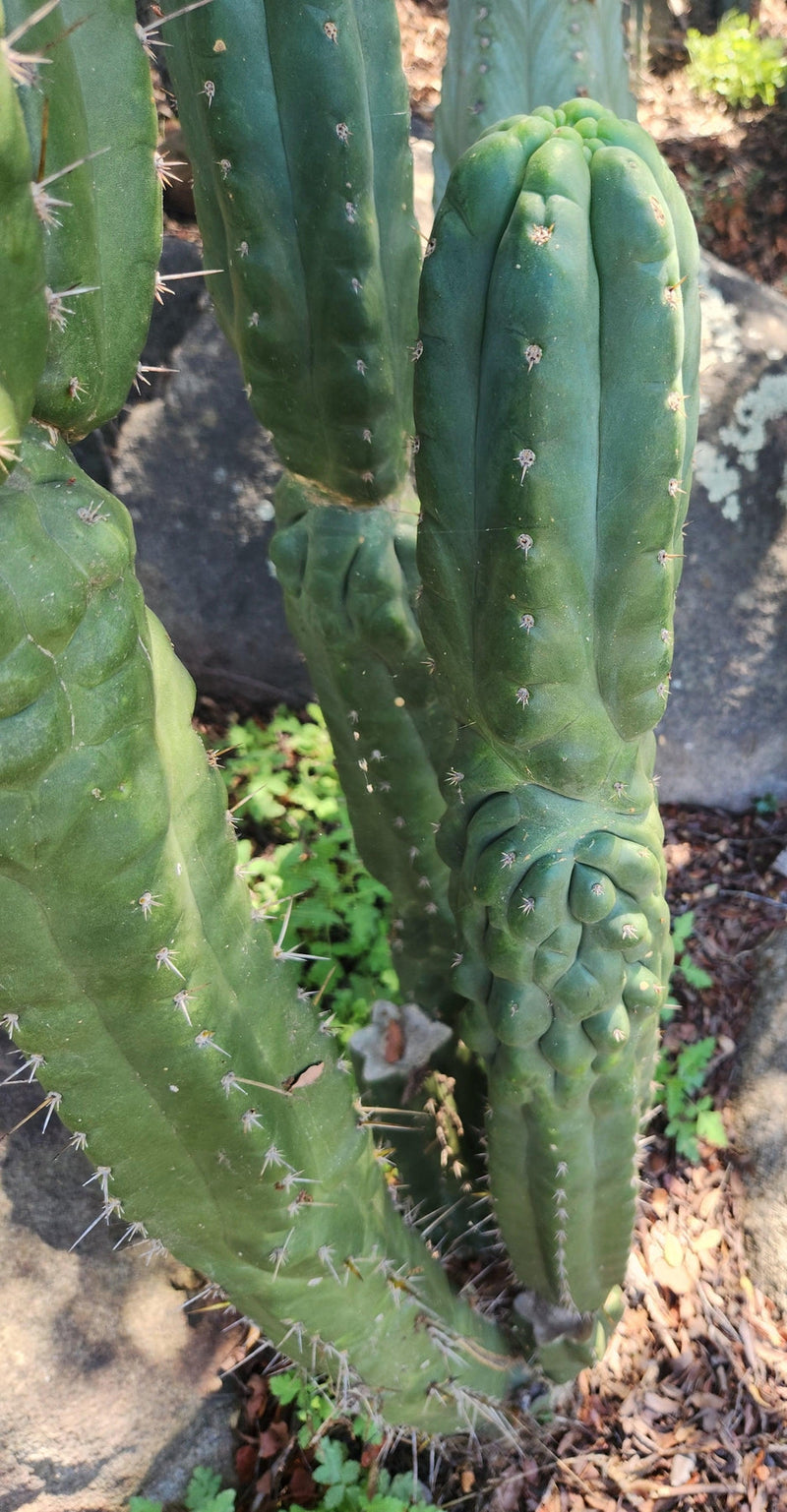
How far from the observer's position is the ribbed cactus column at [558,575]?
3.71 feet

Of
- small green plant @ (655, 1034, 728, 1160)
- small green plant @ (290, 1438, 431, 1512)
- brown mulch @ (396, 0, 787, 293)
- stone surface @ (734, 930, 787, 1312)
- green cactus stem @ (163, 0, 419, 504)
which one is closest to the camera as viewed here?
green cactus stem @ (163, 0, 419, 504)

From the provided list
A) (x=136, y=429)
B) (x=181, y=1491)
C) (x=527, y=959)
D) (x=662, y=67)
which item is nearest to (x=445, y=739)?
(x=527, y=959)

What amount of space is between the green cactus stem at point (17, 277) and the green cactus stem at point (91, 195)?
4 cm

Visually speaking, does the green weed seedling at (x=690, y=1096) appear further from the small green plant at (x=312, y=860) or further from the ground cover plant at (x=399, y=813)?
the small green plant at (x=312, y=860)

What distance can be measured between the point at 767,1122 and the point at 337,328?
7.12 ft

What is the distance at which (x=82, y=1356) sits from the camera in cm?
198

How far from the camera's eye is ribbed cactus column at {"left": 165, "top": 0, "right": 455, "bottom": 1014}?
1433 mm

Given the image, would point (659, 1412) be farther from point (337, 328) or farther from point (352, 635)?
point (337, 328)

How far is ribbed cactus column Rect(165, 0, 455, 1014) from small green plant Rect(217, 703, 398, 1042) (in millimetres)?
870

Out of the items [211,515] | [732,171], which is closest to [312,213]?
[211,515]

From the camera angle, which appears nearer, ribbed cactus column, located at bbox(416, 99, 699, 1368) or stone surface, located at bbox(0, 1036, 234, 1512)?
ribbed cactus column, located at bbox(416, 99, 699, 1368)

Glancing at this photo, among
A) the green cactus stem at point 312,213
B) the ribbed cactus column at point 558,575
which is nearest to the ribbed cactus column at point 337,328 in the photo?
the green cactus stem at point 312,213

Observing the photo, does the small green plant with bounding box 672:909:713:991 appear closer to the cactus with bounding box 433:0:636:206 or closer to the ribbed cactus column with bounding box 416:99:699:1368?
the ribbed cactus column with bounding box 416:99:699:1368

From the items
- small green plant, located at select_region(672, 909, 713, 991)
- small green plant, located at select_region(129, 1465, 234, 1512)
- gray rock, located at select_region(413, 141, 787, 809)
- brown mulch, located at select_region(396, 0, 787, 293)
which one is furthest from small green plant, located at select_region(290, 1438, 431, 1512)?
brown mulch, located at select_region(396, 0, 787, 293)
